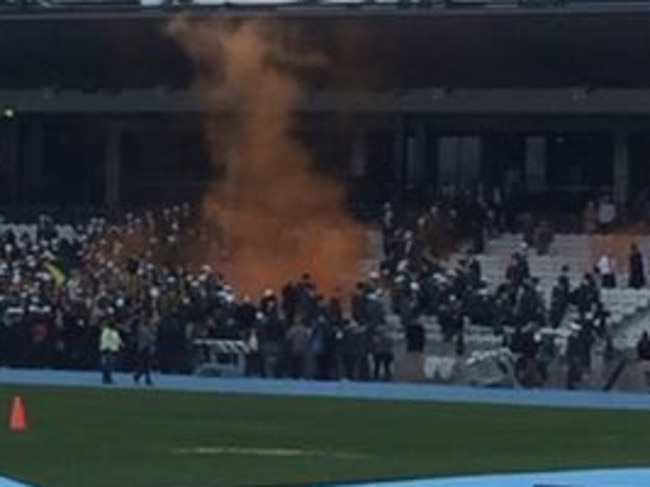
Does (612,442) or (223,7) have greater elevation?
(223,7)

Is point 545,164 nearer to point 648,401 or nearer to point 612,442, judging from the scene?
point 648,401

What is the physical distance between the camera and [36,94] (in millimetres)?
53219

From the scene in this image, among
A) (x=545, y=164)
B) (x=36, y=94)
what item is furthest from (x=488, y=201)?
(x=36, y=94)

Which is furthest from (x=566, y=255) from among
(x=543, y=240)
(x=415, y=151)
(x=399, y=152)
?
(x=415, y=151)

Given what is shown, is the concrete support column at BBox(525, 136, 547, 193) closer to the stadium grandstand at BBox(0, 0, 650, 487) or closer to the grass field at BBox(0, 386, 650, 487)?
the stadium grandstand at BBox(0, 0, 650, 487)

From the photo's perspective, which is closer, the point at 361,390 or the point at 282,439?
the point at 282,439

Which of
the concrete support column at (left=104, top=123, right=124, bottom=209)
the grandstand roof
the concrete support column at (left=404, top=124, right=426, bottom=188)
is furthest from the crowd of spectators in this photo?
the concrete support column at (left=104, top=123, right=124, bottom=209)

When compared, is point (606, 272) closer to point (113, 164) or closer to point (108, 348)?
point (108, 348)

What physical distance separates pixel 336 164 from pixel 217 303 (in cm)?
1388

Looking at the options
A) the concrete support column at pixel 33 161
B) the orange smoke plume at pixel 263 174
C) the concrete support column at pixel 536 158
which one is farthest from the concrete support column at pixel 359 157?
the concrete support column at pixel 33 161

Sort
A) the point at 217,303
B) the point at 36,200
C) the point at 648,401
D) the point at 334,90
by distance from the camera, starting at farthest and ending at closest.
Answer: the point at 36,200 < the point at 334,90 < the point at 217,303 < the point at 648,401

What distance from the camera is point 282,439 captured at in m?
23.2

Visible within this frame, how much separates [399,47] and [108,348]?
51.4 feet

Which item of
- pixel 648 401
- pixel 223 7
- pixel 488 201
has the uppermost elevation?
pixel 223 7
